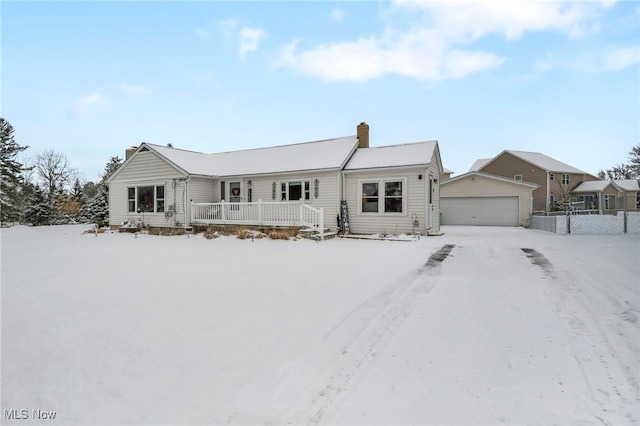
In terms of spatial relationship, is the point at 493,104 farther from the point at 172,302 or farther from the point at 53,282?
the point at 53,282

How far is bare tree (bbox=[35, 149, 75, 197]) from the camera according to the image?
1426 inches

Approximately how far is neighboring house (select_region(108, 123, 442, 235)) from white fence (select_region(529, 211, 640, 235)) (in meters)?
5.70

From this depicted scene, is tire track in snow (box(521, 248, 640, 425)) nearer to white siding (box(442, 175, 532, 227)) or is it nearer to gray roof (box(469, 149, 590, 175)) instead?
white siding (box(442, 175, 532, 227))

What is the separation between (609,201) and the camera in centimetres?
3431

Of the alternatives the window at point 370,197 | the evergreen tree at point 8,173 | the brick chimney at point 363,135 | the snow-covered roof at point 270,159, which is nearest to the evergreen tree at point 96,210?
the evergreen tree at point 8,173

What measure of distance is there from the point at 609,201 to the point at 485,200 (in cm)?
2227

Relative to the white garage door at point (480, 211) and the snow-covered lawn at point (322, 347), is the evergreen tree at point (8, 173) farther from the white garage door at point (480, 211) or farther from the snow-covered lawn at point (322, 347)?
the white garage door at point (480, 211)

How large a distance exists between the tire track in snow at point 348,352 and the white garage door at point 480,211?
66.1ft

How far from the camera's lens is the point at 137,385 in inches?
101

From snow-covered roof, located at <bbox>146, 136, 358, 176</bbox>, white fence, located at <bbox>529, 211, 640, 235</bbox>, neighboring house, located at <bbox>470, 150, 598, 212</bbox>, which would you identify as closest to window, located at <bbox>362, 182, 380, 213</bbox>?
snow-covered roof, located at <bbox>146, 136, 358, 176</bbox>

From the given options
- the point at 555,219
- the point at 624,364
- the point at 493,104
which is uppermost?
the point at 493,104

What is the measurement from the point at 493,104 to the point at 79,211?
3396cm

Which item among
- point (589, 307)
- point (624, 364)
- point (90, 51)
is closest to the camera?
point (624, 364)

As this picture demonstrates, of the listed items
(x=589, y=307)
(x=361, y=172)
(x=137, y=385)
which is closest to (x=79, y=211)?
(x=361, y=172)
